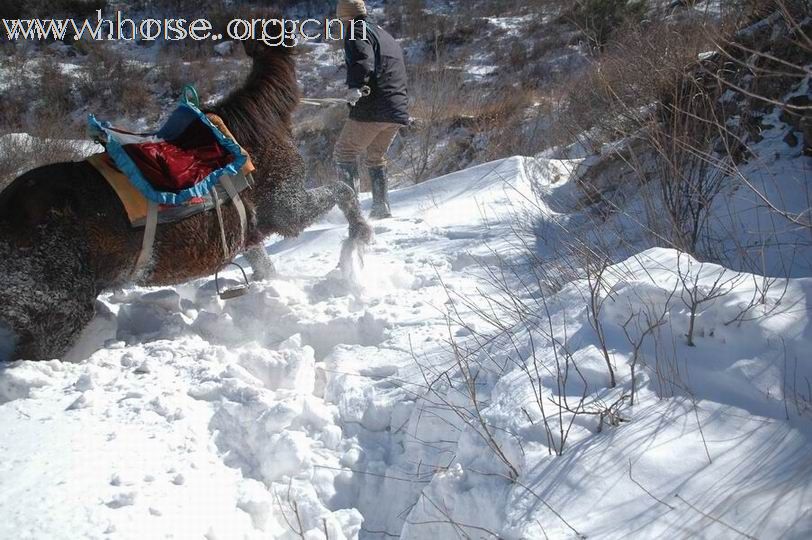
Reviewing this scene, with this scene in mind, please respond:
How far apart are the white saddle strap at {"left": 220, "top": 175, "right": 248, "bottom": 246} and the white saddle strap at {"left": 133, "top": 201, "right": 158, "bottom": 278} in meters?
0.34

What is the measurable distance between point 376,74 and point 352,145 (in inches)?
25.2

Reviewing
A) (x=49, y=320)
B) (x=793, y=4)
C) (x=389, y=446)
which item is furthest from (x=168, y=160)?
(x=793, y=4)

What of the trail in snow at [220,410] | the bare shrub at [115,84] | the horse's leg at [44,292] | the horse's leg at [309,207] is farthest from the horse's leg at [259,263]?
the bare shrub at [115,84]

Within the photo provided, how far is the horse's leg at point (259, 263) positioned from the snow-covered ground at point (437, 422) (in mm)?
638

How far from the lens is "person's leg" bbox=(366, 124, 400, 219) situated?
4.91 m

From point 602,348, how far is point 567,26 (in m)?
16.4

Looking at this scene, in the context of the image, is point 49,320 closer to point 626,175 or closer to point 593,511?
point 593,511

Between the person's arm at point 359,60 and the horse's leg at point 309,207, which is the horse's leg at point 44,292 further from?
the person's arm at point 359,60

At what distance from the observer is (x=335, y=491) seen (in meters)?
1.76

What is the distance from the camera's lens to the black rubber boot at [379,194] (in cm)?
493

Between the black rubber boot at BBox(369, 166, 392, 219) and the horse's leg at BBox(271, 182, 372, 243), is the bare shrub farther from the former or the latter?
the horse's leg at BBox(271, 182, 372, 243)

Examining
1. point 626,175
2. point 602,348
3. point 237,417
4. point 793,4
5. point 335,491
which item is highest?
point 793,4

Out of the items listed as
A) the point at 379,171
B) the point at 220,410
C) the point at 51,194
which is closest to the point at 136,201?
the point at 51,194

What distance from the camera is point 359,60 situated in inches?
170
